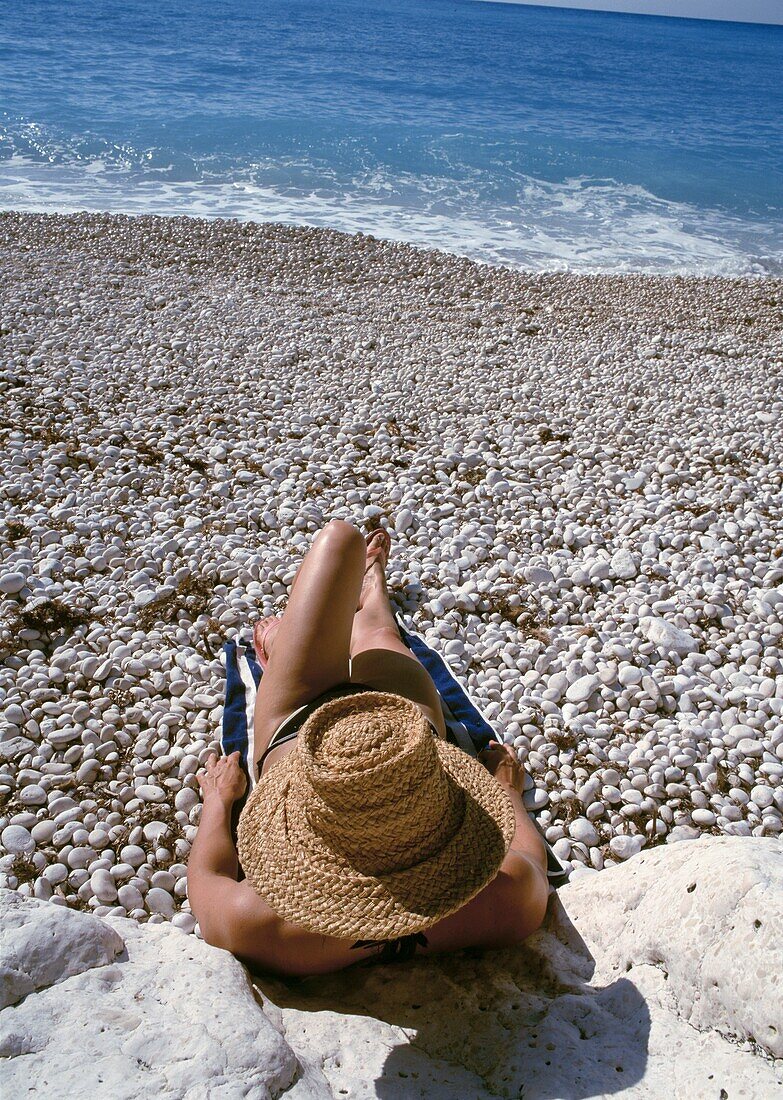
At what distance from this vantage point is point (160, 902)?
2322mm

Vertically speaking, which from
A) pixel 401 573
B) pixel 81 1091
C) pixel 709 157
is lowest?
pixel 401 573

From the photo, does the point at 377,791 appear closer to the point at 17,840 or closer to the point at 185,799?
the point at 185,799

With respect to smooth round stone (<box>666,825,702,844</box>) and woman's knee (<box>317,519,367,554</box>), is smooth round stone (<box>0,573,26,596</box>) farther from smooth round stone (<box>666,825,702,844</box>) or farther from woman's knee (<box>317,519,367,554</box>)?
smooth round stone (<box>666,825,702,844</box>)

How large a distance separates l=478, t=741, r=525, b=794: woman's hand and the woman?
0.20 metres

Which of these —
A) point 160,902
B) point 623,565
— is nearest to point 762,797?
point 623,565

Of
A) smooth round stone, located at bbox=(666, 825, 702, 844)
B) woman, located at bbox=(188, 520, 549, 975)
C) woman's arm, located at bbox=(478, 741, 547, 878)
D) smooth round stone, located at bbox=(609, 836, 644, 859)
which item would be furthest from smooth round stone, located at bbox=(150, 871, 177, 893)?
smooth round stone, located at bbox=(666, 825, 702, 844)

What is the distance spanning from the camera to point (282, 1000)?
1.72 m

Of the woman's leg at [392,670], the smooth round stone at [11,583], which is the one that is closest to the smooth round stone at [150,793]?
the woman's leg at [392,670]

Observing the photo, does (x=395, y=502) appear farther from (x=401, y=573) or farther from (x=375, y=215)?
(x=375, y=215)

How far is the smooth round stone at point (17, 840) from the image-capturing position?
2.43m

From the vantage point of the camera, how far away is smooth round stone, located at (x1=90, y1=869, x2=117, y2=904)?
233 centimetres

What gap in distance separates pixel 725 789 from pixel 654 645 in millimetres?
791

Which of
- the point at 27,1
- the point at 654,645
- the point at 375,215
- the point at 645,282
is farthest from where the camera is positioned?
the point at 27,1

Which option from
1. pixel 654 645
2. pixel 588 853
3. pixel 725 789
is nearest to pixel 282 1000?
pixel 588 853
